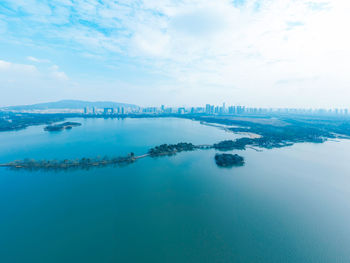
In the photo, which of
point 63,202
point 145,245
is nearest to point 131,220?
point 145,245

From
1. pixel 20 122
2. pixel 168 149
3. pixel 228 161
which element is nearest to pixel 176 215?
pixel 228 161

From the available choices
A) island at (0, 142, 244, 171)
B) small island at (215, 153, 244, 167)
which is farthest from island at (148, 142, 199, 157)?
small island at (215, 153, 244, 167)

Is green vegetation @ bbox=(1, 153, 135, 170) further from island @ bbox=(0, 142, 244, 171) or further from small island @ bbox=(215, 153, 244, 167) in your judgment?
small island @ bbox=(215, 153, 244, 167)

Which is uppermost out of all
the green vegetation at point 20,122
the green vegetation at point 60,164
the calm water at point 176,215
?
A: the green vegetation at point 20,122

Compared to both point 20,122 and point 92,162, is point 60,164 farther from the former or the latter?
point 20,122

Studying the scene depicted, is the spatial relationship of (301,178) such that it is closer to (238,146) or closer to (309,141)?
(238,146)

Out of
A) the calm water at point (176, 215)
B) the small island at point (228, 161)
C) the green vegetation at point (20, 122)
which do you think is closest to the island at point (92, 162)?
the small island at point (228, 161)

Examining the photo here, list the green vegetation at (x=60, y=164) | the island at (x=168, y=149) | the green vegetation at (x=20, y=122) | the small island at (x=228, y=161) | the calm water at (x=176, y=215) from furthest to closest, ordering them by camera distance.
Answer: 1. the green vegetation at (x=20, y=122)
2. the island at (x=168, y=149)
3. the small island at (x=228, y=161)
4. the green vegetation at (x=60, y=164)
5. the calm water at (x=176, y=215)

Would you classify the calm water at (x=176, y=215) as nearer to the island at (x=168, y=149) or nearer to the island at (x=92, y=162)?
the island at (x=92, y=162)

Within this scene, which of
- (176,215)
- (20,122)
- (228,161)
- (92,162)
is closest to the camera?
(176,215)
